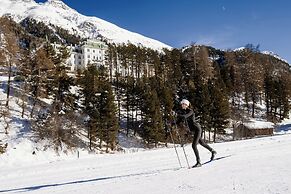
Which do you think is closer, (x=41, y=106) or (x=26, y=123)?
(x=26, y=123)

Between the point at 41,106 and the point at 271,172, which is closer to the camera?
the point at 271,172

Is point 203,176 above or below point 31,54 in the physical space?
below

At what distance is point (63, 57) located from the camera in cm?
6278

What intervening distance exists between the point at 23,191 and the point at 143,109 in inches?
2037

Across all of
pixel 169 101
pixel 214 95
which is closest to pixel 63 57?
pixel 169 101

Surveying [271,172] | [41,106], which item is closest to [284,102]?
[41,106]

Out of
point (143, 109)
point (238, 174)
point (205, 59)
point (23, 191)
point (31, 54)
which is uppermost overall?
point (205, 59)

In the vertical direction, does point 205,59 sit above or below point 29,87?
above

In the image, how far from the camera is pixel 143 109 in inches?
2473

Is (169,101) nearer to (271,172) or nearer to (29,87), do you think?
(29,87)

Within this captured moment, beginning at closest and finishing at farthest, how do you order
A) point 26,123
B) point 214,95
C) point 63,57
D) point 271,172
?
point 271,172
point 26,123
point 63,57
point 214,95

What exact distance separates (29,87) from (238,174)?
51104mm

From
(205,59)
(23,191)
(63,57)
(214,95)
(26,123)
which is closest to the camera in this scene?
(23,191)

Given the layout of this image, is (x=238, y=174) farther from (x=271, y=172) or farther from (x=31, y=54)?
(x=31, y=54)
